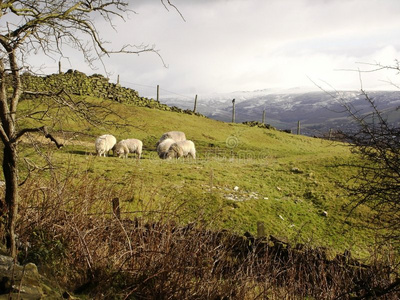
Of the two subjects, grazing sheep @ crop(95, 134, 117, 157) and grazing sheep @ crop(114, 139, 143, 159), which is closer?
grazing sheep @ crop(95, 134, 117, 157)

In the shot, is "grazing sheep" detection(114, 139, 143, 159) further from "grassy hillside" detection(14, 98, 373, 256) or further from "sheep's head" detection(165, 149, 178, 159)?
"grassy hillside" detection(14, 98, 373, 256)

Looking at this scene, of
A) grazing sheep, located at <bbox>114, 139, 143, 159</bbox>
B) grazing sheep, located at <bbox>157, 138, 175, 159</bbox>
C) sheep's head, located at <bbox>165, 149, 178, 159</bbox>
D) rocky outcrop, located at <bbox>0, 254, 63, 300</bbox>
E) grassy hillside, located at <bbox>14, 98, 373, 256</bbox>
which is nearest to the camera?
rocky outcrop, located at <bbox>0, 254, 63, 300</bbox>

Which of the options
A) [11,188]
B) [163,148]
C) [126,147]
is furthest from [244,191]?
[11,188]

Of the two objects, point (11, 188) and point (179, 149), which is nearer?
point (11, 188)

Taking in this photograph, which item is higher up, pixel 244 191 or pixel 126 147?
pixel 126 147

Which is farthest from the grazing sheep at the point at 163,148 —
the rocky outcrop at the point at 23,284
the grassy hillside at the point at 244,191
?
the rocky outcrop at the point at 23,284

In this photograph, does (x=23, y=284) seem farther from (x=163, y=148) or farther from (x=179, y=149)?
(x=163, y=148)

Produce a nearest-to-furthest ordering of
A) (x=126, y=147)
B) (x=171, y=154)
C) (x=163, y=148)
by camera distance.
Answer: (x=126, y=147)
(x=171, y=154)
(x=163, y=148)

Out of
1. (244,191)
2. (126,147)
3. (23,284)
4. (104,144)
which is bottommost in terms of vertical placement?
(244,191)

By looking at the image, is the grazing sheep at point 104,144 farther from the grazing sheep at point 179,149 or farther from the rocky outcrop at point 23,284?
the rocky outcrop at point 23,284

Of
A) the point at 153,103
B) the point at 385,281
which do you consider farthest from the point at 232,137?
the point at 385,281

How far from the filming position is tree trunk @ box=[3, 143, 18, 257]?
4.73m

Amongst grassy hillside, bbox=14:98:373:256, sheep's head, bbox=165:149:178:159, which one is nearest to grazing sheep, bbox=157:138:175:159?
sheep's head, bbox=165:149:178:159

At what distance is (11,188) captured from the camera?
4934mm
